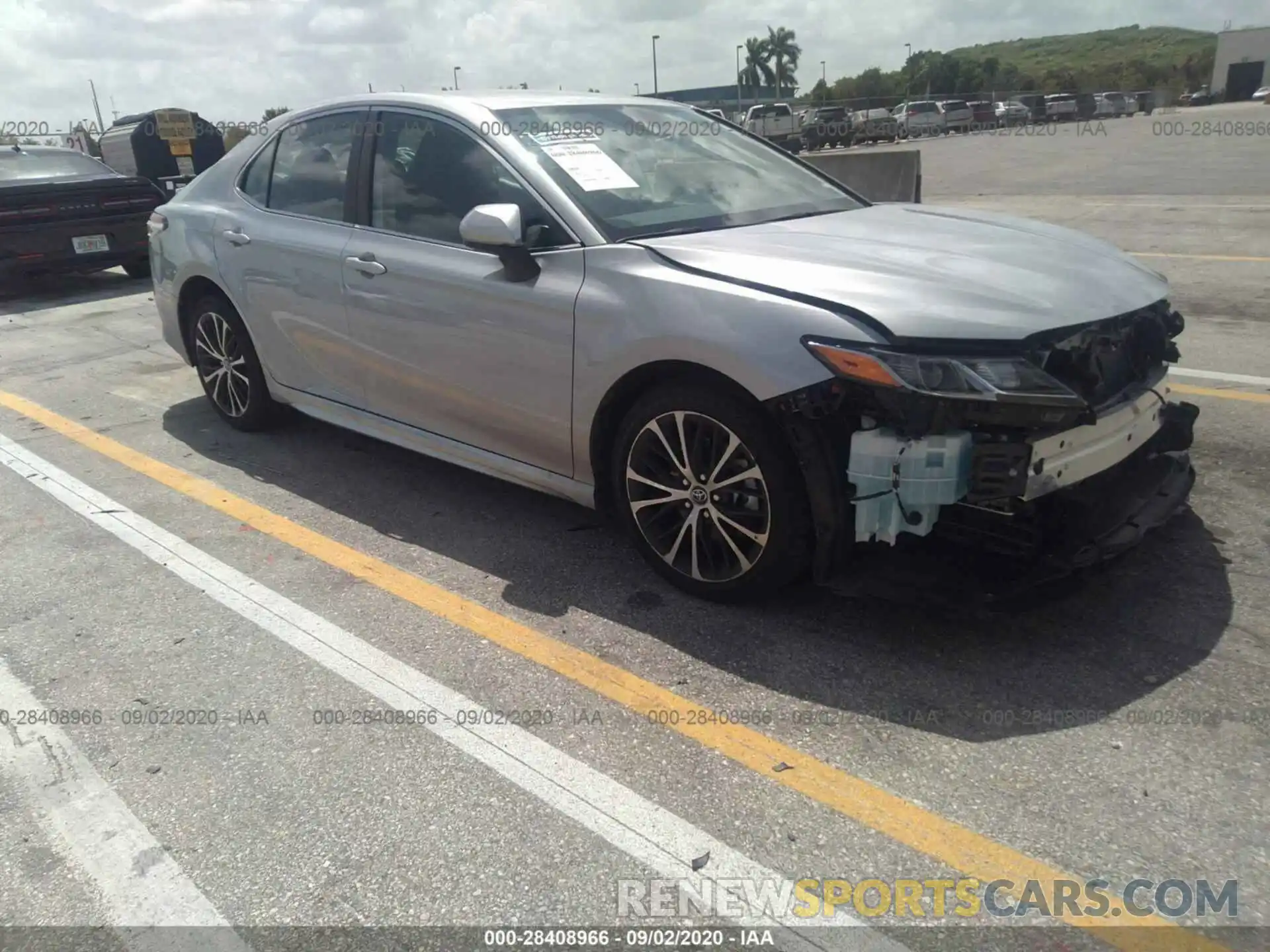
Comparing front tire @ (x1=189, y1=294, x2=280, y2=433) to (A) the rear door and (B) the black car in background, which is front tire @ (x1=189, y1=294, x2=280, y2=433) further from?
(B) the black car in background

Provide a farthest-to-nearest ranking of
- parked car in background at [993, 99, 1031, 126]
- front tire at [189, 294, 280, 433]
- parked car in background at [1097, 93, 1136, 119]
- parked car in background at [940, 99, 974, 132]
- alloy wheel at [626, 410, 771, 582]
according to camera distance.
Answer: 1. parked car in background at [1097, 93, 1136, 119]
2. parked car in background at [993, 99, 1031, 126]
3. parked car in background at [940, 99, 974, 132]
4. front tire at [189, 294, 280, 433]
5. alloy wheel at [626, 410, 771, 582]

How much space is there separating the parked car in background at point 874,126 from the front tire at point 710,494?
42609 mm

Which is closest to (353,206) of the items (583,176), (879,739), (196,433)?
(583,176)

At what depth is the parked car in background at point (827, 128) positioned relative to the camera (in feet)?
125

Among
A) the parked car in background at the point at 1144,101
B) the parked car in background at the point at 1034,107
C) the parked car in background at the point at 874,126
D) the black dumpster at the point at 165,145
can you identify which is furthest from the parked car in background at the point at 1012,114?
the black dumpster at the point at 165,145

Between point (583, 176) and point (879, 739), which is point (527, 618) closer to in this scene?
point (879, 739)

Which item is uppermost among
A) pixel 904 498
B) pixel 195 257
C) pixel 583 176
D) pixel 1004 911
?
pixel 583 176

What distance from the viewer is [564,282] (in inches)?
137

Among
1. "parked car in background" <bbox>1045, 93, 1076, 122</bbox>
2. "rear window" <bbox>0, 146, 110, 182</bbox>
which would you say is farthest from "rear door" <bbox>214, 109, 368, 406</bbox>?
"parked car in background" <bbox>1045, 93, 1076, 122</bbox>

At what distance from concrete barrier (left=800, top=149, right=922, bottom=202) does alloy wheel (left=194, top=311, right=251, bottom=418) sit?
7.64m

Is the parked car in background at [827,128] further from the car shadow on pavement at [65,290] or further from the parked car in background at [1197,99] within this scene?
the parked car in background at [1197,99]

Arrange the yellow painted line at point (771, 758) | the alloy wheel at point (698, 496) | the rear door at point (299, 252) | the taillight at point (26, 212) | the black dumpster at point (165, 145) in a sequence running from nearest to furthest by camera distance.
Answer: the yellow painted line at point (771, 758), the alloy wheel at point (698, 496), the rear door at point (299, 252), the taillight at point (26, 212), the black dumpster at point (165, 145)

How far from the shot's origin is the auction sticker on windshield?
368cm

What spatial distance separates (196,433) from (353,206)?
2.09m
